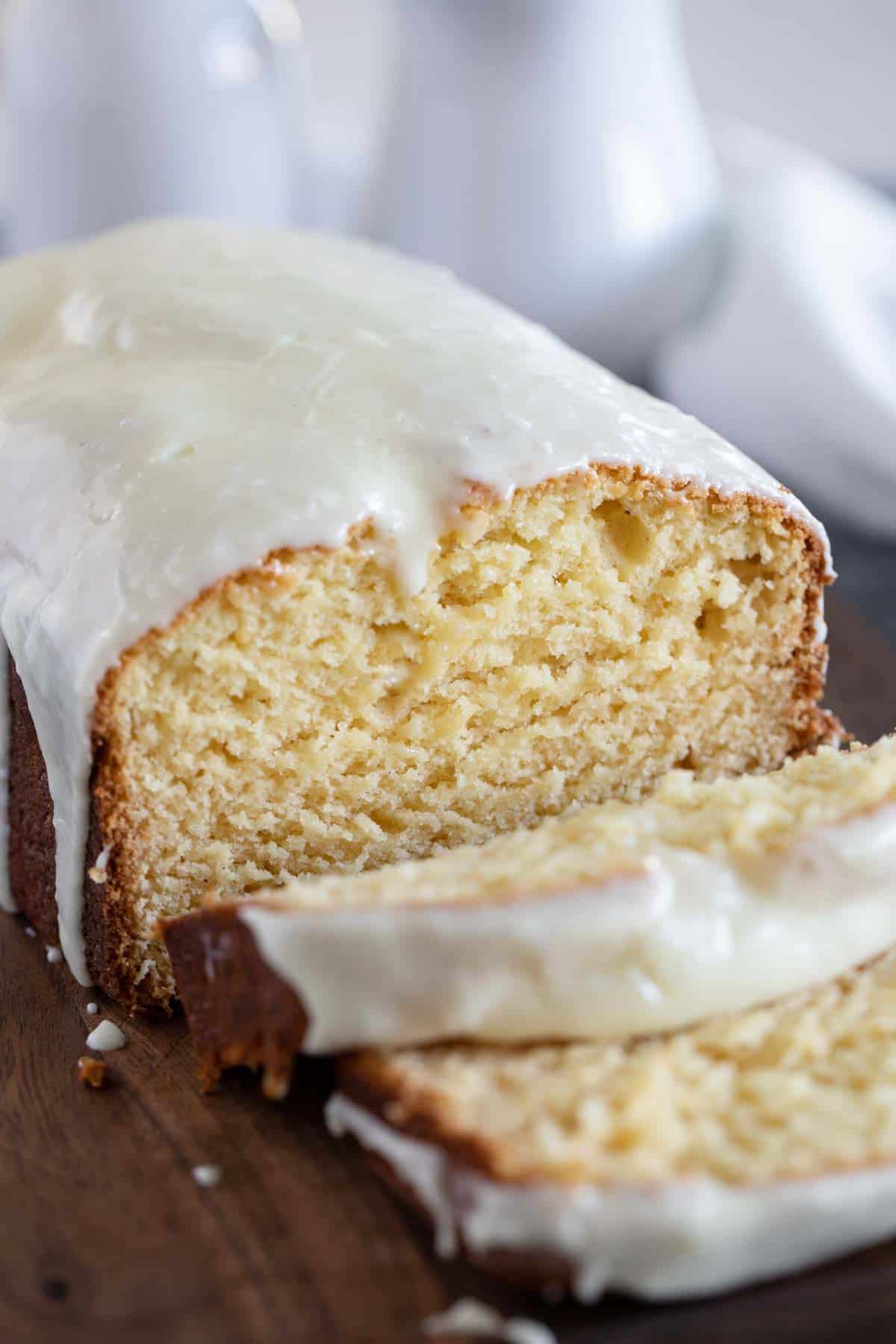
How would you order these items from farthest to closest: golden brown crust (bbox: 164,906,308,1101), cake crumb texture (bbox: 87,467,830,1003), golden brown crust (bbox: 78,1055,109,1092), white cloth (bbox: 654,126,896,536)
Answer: white cloth (bbox: 654,126,896,536) → cake crumb texture (bbox: 87,467,830,1003) → golden brown crust (bbox: 78,1055,109,1092) → golden brown crust (bbox: 164,906,308,1101)

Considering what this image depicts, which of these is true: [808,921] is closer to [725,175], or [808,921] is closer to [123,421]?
[123,421]

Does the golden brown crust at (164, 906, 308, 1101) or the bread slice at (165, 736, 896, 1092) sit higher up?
the bread slice at (165, 736, 896, 1092)

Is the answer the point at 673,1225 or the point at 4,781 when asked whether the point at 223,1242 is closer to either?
the point at 673,1225

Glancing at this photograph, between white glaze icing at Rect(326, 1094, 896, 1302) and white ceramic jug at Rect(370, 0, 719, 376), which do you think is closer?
white glaze icing at Rect(326, 1094, 896, 1302)

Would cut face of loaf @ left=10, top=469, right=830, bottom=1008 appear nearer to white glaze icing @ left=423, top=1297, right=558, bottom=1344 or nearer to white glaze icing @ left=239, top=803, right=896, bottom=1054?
white glaze icing @ left=239, top=803, right=896, bottom=1054

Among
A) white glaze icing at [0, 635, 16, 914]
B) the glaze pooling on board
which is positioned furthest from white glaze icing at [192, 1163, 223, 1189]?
white glaze icing at [0, 635, 16, 914]

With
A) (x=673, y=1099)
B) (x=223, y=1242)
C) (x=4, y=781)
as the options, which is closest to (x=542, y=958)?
(x=673, y=1099)
